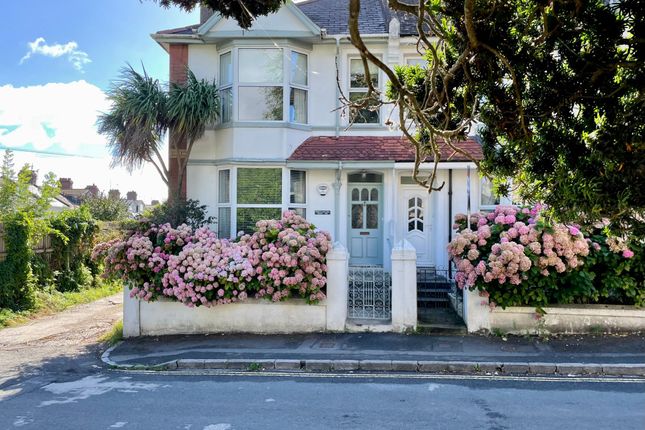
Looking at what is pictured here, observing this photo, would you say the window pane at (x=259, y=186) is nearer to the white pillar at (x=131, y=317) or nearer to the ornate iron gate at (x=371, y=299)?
the ornate iron gate at (x=371, y=299)

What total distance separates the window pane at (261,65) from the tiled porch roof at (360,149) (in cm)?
190

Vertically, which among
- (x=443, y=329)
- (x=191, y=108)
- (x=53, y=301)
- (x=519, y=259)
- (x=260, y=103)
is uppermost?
(x=260, y=103)

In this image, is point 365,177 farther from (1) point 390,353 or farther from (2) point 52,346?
(2) point 52,346

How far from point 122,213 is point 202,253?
19.0 m

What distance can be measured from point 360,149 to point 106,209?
59.4 ft

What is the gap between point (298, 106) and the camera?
13.3 metres

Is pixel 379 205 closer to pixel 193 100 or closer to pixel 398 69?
pixel 193 100

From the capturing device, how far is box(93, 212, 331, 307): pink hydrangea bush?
9289 millimetres

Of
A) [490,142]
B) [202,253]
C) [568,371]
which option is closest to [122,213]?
[202,253]

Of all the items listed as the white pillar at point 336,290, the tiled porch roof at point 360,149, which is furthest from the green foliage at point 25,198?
the white pillar at point 336,290

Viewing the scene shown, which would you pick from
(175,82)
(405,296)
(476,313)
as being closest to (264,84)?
(175,82)

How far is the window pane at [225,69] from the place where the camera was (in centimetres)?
1308

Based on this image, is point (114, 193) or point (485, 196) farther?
point (114, 193)

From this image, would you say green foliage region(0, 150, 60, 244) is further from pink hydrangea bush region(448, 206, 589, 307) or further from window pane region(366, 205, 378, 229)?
pink hydrangea bush region(448, 206, 589, 307)
